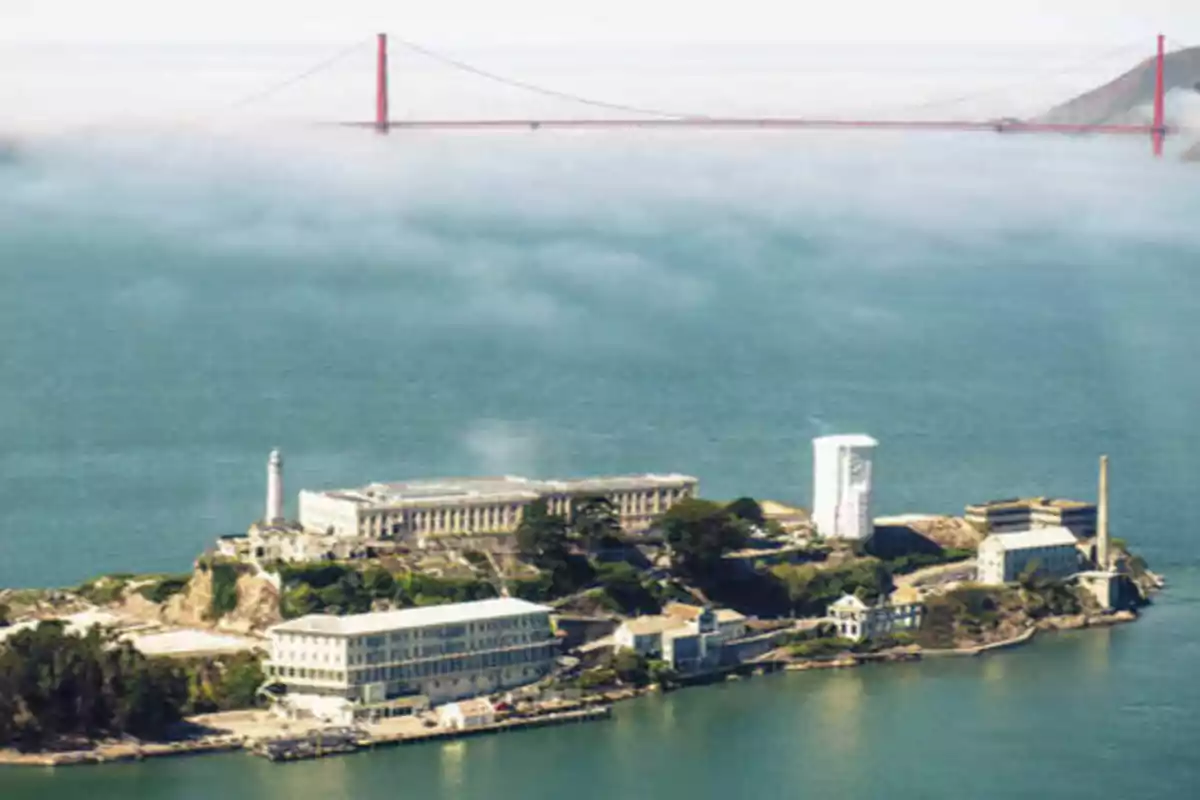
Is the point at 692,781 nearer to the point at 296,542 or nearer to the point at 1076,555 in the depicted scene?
the point at 296,542

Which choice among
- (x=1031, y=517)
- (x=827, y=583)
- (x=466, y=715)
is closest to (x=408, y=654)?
(x=466, y=715)

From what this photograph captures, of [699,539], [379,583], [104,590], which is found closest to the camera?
[379,583]

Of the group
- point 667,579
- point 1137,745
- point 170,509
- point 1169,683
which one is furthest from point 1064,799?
point 170,509

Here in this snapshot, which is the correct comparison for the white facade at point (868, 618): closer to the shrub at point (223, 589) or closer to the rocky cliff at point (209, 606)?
the rocky cliff at point (209, 606)

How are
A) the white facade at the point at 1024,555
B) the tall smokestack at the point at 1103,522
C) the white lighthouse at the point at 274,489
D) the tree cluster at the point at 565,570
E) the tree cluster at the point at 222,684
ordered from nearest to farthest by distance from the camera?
the tree cluster at the point at 222,684, the tree cluster at the point at 565,570, the white lighthouse at the point at 274,489, the white facade at the point at 1024,555, the tall smokestack at the point at 1103,522

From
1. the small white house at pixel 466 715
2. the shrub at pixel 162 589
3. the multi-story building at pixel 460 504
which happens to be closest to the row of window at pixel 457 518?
the multi-story building at pixel 460 504

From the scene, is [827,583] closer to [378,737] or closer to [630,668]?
[630,668]
